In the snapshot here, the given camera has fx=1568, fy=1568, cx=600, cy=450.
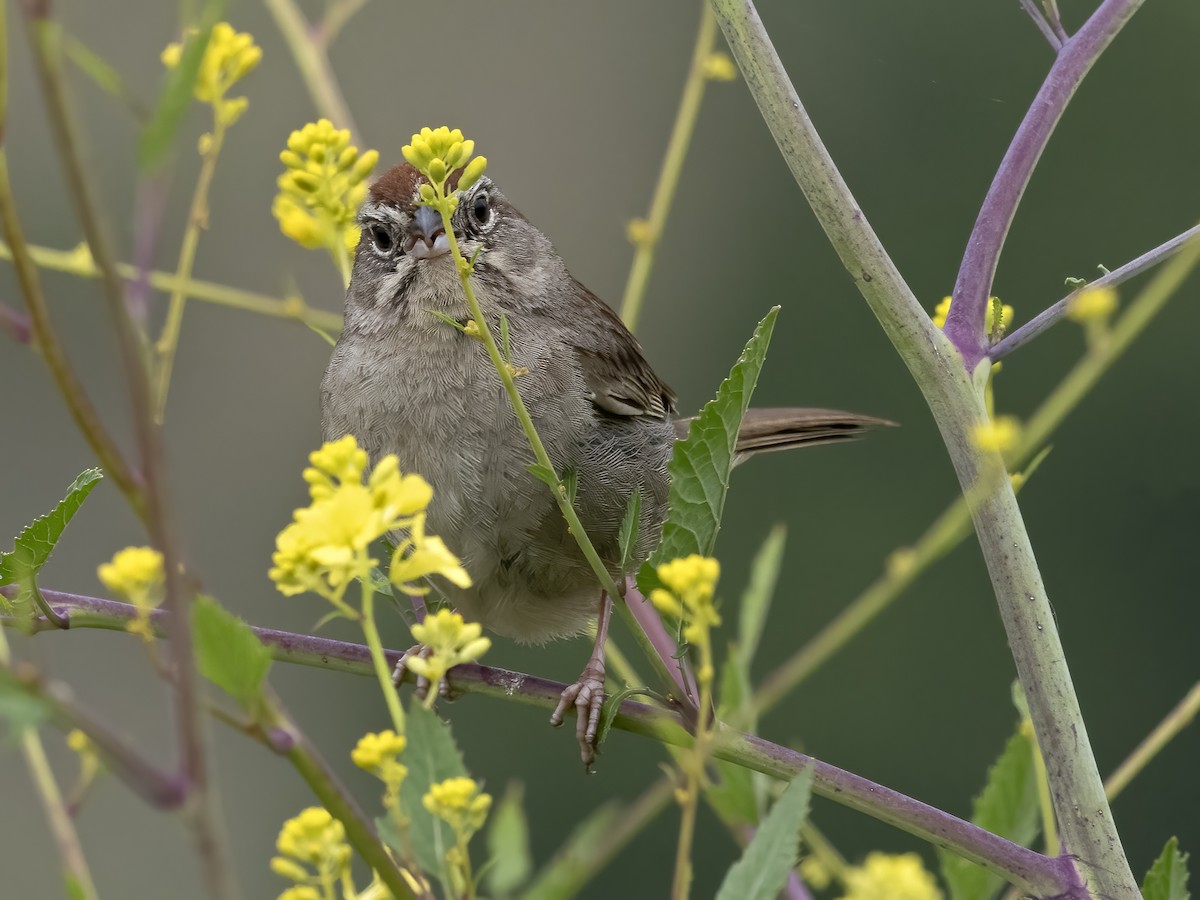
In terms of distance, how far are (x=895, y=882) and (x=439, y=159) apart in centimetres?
76

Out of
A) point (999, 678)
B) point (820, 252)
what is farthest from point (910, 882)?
point (820, 252)

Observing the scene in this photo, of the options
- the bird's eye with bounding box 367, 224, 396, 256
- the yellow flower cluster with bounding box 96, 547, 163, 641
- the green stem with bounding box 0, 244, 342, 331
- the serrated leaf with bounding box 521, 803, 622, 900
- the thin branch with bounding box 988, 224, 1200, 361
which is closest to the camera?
the serrated leaf with bounding box 521, 803, 622, 900

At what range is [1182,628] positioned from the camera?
13.8 metres

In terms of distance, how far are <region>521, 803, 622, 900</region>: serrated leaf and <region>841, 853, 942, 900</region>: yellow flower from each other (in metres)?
0.19

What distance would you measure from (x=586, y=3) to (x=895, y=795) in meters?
16.9

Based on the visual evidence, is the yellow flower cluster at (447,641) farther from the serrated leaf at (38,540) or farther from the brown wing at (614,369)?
the brown wing at (614,369)

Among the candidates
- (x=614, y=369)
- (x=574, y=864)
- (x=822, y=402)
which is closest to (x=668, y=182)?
(x=614, y=369)

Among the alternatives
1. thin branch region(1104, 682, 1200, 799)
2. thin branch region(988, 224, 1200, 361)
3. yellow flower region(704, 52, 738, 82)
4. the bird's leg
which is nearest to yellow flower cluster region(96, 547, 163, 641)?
thin branch region(988, 224, 1200, 361)

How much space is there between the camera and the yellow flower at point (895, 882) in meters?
1.00

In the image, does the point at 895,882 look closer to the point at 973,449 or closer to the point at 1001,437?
the point at 1001,437

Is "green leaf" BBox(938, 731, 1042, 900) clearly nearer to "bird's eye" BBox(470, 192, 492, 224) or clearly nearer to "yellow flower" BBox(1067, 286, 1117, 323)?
"yellow flower" BBox(1067, 286, 1117, 323)

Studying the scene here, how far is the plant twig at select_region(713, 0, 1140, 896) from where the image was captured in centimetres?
138

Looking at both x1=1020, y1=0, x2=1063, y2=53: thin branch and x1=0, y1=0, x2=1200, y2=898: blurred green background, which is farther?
x1=0, y1=0, x2=1200, y2=898: blurred green background

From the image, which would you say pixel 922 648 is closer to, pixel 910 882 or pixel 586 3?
pixel 586 3
